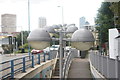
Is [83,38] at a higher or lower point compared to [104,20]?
lower

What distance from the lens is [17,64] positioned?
8.48 metres

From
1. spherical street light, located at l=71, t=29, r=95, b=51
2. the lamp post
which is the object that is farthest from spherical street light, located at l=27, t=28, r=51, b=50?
spherical street light, located at l=71, t=29, r=95, b=51

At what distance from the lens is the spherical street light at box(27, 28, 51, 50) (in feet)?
12.7

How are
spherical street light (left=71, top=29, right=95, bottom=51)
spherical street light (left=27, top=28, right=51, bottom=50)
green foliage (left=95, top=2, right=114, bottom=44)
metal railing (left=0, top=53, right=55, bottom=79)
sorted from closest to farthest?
spherical street light (left=27, top=28, right=51, bottom=50), spherical street light (left=71, top=29, right=95, bottom=51), metal railing (left=0, top=53, right=55, bottom=79), green foliage (left=95, top=2, right=114, bottom=44)

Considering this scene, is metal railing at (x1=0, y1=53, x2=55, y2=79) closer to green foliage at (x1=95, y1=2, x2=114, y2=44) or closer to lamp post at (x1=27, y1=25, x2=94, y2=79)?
lamp post at (x1=27, y1=25, x2=94, y2=79)

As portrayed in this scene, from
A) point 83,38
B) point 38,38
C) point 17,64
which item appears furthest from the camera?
point 17,64

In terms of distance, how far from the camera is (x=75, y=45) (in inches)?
175

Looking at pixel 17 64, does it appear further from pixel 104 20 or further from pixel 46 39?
pixel 104 20

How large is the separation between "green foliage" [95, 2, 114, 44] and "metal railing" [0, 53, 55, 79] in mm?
11832

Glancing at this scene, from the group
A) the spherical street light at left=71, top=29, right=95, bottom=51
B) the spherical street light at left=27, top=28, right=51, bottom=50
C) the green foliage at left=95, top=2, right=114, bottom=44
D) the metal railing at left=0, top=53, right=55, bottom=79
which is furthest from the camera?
the green foliage at left=95, top=2, right=114, bottom=44

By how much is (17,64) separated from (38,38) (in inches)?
192

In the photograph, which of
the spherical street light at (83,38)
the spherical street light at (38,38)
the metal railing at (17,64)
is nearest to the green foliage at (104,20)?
the metal railing at (17,64)

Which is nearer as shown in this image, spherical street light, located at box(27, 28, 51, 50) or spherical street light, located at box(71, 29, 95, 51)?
spherical street light, located at box(27, 28, 51, 50)

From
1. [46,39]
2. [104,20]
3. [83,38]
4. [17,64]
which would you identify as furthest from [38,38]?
[104,20]
